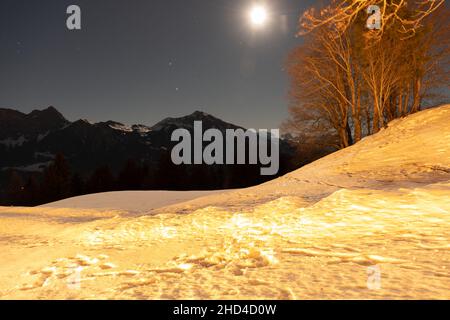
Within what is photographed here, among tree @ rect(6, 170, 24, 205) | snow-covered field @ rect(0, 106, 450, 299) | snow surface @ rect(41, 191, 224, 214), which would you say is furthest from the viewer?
tree @ rect(6, 170, 24, 205)

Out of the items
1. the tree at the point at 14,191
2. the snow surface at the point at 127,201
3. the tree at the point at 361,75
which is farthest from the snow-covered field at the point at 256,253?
the tree at the point at 14,191

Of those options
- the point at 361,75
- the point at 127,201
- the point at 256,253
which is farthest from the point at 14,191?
the point at 256,253

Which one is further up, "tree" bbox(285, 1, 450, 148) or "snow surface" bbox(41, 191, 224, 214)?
"tree" bbox(285, 1, 450, 148)

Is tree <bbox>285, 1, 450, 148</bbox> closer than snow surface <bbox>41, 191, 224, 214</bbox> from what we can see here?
No

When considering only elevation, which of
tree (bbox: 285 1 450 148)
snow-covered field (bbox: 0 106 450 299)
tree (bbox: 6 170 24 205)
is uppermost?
tree (bbox: 285 1 450 148)

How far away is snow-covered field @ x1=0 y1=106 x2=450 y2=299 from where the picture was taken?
2494 millimetres

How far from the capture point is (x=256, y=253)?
3559 mm

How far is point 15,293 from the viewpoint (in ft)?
9.91

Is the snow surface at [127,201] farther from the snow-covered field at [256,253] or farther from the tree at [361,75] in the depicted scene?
the tree at [361,75]

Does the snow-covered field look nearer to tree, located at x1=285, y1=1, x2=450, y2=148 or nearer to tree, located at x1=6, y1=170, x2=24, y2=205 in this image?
tree, located at x1=285, y1=1, x2=450, y2=148

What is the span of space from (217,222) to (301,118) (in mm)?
19245

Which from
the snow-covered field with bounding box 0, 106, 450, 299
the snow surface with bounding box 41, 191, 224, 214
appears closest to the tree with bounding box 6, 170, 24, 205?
the snow surface with bounding box 41, 191, 224, 214
